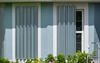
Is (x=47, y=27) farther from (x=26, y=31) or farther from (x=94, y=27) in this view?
(x=94, y=27)

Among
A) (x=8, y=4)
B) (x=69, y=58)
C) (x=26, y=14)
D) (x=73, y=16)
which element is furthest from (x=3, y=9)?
(x=69, y=58)

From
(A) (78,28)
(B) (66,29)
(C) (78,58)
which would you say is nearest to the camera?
(C) (78,58)

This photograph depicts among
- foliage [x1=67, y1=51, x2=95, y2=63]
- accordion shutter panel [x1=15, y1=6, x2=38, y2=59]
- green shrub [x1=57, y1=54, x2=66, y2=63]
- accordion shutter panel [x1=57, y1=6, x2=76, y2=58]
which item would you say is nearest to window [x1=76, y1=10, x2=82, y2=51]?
accordion shutter panel [x1=57, y1=6, x2=76, y2=58]

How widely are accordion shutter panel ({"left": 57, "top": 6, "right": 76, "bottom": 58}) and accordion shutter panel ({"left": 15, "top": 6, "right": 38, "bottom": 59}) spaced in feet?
2.54

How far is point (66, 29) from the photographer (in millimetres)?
6121

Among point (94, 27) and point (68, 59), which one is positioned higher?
point (94, 27)

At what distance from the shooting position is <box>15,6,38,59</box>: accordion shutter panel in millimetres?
6117

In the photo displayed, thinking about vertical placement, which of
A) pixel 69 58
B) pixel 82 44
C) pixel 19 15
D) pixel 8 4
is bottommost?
pixel 69 58

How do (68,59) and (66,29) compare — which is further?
(66,29)

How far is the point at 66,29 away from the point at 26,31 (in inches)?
53.1

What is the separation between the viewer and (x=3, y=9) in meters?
6.22

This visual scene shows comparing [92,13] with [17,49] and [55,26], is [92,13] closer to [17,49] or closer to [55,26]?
[55,26]

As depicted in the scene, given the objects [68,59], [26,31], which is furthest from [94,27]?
[26,31]

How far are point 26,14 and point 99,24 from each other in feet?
8.20
